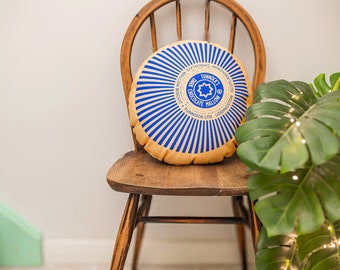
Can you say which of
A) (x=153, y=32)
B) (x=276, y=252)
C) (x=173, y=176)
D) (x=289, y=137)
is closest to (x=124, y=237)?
(x=173, y=176)

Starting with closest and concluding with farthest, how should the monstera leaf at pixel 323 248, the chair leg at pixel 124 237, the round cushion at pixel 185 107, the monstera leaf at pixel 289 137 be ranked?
the monstera leaf at pixel 289 137 → the monstera leaf at pixel 323 248 → the chair leg at pixel 124 237 → the round cushion at pixel 185 107

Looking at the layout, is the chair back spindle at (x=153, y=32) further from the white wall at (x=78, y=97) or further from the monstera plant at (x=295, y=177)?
the monstera plant at (x=295, y=177)

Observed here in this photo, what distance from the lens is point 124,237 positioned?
995 millimetres

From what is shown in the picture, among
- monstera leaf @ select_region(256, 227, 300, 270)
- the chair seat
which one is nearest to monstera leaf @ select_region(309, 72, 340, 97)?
Answer: the chair seat

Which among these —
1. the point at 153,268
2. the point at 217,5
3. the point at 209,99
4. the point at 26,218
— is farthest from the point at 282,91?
the point at 26,218

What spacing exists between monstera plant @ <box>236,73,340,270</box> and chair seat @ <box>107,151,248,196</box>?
0.12 meters

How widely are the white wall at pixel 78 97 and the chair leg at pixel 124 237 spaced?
40cm

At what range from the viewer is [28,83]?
136cm

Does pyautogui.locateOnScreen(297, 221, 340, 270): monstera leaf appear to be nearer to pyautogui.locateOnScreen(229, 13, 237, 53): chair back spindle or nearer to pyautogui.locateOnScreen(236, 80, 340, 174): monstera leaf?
pyautogui.locateOnScreen(236, 80, 340, 174): monstera leaf

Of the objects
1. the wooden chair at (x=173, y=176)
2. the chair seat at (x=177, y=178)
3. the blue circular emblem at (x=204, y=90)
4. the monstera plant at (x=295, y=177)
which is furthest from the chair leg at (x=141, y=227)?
the monstera plant at (x=295, y=177)

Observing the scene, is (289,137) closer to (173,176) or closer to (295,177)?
(295,177)

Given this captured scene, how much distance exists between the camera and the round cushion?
1.12 m

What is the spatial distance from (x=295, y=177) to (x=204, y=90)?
0.40m

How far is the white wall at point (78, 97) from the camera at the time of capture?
4.32 ft
